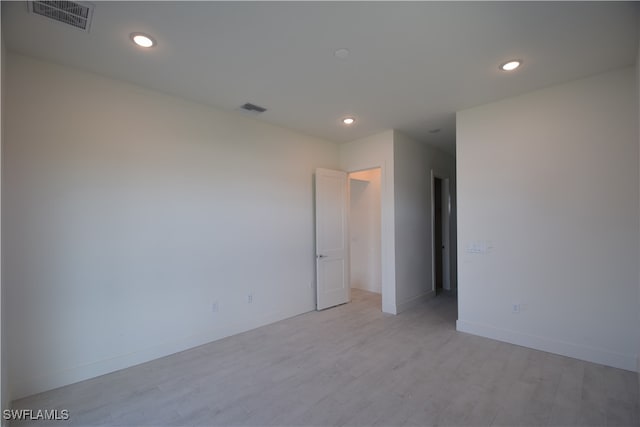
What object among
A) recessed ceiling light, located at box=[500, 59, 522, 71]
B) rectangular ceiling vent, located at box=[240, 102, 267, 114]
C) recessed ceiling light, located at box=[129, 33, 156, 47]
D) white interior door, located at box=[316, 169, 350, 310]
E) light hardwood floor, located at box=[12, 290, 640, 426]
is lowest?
light hardwood floor, located at box=[12, 290, 640, 426]

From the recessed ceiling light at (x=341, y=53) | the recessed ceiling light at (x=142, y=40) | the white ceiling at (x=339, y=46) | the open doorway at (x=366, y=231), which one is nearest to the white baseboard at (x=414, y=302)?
the open doorway at (x=366, y=231)

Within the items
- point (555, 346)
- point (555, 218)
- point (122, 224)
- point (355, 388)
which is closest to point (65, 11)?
point (122, 224)

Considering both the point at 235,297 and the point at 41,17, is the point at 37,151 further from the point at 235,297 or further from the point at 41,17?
the point at 235,297

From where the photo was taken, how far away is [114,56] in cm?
246

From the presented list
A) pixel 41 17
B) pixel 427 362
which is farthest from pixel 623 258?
pixel 41 17

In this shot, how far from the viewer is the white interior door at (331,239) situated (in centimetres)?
464

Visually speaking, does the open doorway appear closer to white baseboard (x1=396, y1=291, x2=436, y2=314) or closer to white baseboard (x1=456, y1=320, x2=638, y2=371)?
white baseboard (x1=396, y1=291, x2=436, y2=314)

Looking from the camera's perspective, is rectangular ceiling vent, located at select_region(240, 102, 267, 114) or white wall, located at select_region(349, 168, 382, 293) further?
white wall, located at select_region(349, 168, 382, 293)

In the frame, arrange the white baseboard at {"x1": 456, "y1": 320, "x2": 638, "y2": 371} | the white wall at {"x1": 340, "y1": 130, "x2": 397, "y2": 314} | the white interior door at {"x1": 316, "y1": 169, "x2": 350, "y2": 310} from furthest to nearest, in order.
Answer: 1. the white interior door at {"x1": 316, "y1": 169, "x2": 350, "y2": 310}
2. the white wall at {"x1": 340, "y1": 130, "x2": 397, "y2": 314}
3. the white baseboard at {"x1": 456, "y1": 320, "x2": 638, "y2": 371}

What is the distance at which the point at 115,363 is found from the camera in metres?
2.76

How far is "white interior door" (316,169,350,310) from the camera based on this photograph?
464cm

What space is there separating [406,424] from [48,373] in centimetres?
286

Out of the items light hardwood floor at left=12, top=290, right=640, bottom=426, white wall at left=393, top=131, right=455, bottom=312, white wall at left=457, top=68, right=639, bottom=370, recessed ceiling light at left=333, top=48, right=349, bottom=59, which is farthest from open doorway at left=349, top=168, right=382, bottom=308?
recessed ceiling light at left=333, top=48, right=349, bottom=59

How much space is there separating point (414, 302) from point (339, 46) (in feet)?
12.9
